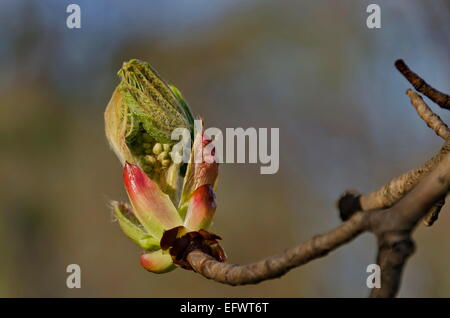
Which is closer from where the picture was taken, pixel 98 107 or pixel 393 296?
pixel 393 296

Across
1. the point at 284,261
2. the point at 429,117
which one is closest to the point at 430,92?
the point at 429,117

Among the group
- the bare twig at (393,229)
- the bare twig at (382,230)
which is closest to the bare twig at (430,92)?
the bare twig at (382,230)

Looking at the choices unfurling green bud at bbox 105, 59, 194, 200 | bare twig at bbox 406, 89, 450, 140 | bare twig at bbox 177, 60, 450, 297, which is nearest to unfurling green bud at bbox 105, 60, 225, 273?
unfurling green bud at bbox 105, 59, 194, 200

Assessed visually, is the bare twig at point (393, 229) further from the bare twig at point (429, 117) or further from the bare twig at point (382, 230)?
the bare twig at point (429, 117)

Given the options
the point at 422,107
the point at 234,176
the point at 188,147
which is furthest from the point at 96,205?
the point at 422,107

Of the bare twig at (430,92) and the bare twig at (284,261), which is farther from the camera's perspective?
the bare twig at (430,92)

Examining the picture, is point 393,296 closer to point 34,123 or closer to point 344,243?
point 344,243

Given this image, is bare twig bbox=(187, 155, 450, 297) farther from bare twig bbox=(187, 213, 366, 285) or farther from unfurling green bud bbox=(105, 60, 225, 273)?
unfurling green bud bbox=(105, 60, 225, 273)

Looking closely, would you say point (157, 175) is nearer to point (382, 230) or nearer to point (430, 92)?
point (430, 92)
